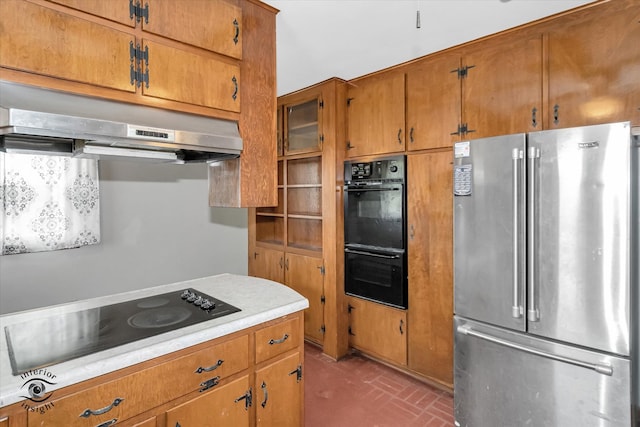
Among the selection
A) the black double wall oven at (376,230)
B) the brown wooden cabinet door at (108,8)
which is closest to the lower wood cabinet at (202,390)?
the black double wall oven at (376,230)

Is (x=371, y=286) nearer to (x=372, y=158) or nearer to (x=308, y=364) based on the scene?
(x=308, y=364)

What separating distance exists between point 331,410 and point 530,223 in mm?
1853

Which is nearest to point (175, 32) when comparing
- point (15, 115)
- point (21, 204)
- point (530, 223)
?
point (15, 115)

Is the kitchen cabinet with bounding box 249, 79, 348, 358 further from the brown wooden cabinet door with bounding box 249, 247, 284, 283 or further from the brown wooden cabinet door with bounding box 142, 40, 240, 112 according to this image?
the brown wooden cabinet door with bounding box 142, 40, 240, 112

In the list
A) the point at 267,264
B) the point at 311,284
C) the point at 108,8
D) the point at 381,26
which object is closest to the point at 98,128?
the point at 108,8

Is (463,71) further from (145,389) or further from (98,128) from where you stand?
(145,389)

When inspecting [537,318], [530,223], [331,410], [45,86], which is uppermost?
[45,86]

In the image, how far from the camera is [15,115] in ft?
4.08

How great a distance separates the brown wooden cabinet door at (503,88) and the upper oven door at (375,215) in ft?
2.50

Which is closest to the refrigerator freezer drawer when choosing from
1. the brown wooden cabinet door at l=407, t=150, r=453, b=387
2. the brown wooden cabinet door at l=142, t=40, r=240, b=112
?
the brown wooden cabinet door at l=407, t=150, r=453, b=387

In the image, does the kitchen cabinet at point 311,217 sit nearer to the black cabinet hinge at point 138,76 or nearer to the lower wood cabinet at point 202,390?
the lower wood cabinet at point 202,390

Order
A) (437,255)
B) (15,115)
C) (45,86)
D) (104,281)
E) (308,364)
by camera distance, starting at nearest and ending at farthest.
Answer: (15,115)
(45,86)
(437,255)
(104,281)
(308,364)

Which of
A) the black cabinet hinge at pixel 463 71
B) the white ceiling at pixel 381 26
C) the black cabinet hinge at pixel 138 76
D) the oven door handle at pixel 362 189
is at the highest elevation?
the white ceiling at pixel 381 26

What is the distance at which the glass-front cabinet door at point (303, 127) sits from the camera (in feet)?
11.0
